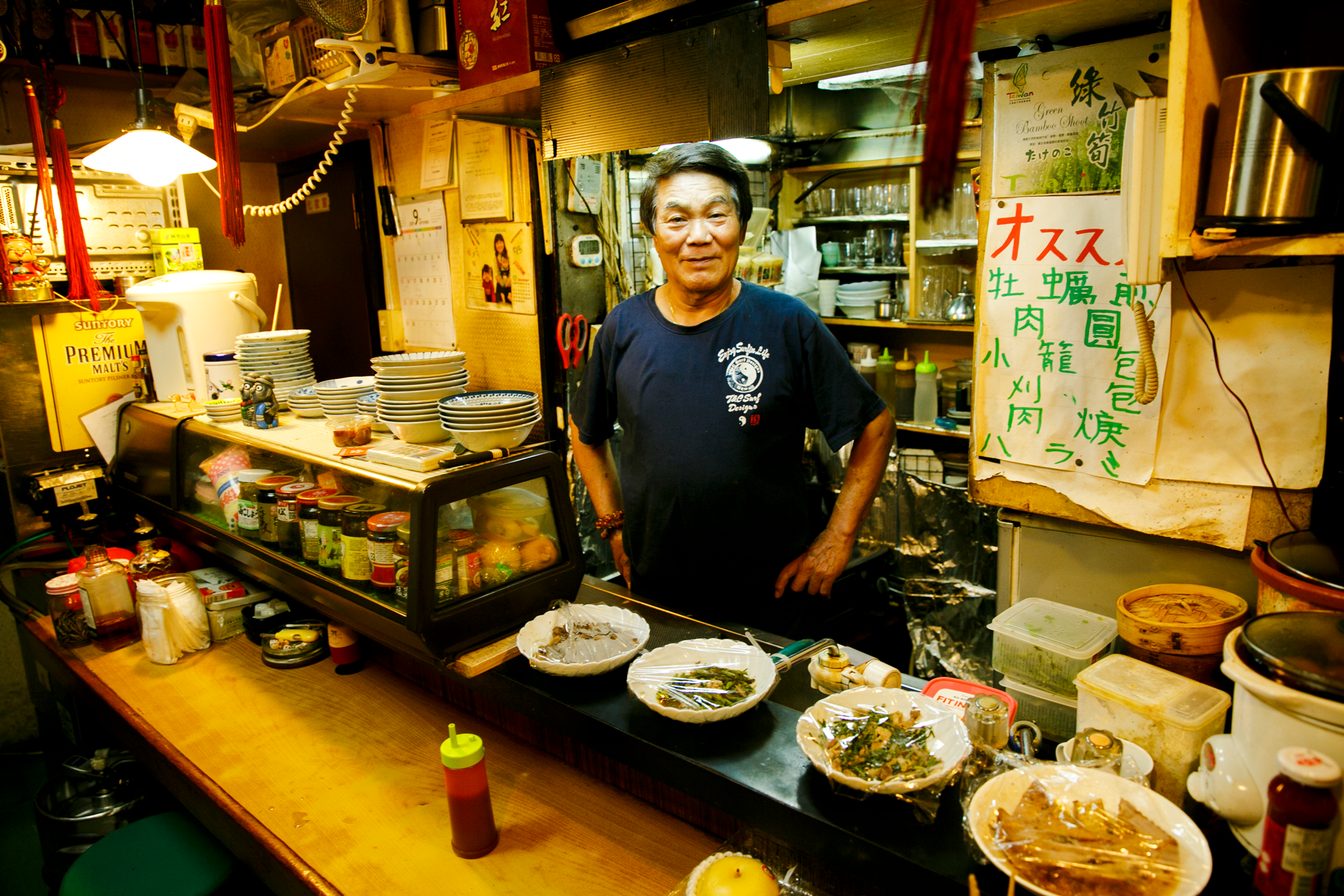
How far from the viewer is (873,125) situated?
5.23 metres

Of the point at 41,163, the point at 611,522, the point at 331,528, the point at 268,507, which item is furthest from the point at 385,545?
the point at 41,163

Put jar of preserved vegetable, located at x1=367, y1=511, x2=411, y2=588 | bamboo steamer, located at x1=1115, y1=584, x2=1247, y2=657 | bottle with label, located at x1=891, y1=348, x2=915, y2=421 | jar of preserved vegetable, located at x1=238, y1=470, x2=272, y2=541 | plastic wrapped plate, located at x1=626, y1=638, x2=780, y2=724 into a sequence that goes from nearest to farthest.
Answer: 1. bamboo steamer, located at x1=1115, y1=584, x2=1247, y2=657
2. plastic wrapped plate, located at x1=626, y1=638, x2=780, y2=724
3. jar of preserved vegetable, located at x1=367, y1=511, x2=411, y2=588
4. jar of preserved vegetable, located at x1=238, y1=470, x2=272, y2=541
5. bottle with label, located at x1=891, y1=348, x2=915, y2=421

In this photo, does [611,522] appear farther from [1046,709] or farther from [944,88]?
[944,88]

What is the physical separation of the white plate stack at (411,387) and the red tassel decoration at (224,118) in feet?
2.52

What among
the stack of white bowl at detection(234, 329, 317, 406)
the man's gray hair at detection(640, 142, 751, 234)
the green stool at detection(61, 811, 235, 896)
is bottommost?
the green stool at detection(61, 811, 235, 896)

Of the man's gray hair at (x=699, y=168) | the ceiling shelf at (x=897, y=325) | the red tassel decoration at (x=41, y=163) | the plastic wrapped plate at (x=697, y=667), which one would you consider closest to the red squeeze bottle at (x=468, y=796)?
the plastic wrapped plate at (x=697, y=667)

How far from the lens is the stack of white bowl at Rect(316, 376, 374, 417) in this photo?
2.56 m

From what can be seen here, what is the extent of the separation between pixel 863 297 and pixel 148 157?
152 inches

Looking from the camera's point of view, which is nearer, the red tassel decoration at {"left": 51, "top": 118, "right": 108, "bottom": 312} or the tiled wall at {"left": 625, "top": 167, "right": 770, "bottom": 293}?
the red tassel decoration at {"left": 51, "top": 118, "right": 108, "bottom": 312}

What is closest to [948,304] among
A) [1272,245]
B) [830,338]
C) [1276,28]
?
[830,338]

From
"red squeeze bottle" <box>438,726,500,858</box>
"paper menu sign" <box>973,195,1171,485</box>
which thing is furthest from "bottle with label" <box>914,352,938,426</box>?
"red squeeze bottle" <box>438,726,500,858</box>

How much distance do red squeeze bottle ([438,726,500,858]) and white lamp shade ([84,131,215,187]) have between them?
2247 millimetres

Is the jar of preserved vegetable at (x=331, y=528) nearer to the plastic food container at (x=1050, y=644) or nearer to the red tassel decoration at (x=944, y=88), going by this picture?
the plastic food container at (x=1050, y=644)

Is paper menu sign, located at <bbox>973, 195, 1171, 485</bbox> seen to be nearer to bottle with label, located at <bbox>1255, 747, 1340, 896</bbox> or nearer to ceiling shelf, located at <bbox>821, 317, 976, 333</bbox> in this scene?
bottle with label, located at <bbox>1255, 747, 1340, 896</bbox>
